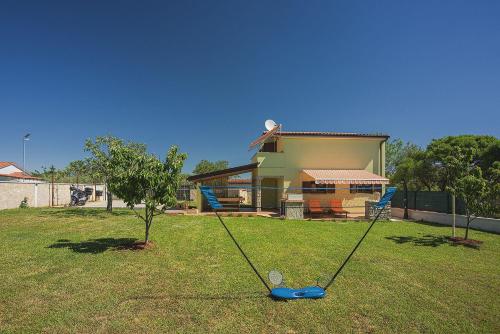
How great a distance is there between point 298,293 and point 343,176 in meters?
16.5

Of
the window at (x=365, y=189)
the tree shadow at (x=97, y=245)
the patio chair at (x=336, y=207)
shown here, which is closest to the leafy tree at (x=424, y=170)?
the window at (x=365, y=189)

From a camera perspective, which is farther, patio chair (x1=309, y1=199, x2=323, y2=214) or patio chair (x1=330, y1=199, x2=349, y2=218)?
patio chair (x1=330, y1=199, x2=349, y2=218)

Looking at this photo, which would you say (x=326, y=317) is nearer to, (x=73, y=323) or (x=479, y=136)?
(x=73, y=323)

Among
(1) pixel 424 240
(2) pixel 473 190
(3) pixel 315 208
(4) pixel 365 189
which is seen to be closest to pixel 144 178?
(1) pixel 424 240

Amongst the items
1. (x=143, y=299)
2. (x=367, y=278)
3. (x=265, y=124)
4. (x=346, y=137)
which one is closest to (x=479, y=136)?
(x=346, y=137)

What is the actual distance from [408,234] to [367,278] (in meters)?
7.71

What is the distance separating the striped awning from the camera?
64.8ft

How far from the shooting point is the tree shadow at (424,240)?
11.2m

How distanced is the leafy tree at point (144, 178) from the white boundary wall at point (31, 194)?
19.0 meters

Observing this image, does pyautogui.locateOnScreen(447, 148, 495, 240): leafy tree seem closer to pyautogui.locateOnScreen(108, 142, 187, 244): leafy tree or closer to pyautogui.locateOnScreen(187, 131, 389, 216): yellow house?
pyautogui.locateOnScreen(187, 131, 389, 216): yellow house

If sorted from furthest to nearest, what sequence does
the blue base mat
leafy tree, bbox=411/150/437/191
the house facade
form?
1. leafy tree, bbox=411/150/437/191
2. the house facade
3. the blue base mat

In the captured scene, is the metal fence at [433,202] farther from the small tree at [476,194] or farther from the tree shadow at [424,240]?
the small tree at [476,194]

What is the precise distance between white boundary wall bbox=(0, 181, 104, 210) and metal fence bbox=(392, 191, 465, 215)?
102ft

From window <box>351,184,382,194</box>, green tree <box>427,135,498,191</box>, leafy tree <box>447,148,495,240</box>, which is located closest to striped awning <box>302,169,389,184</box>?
window <box>351,184,382,194</box>
